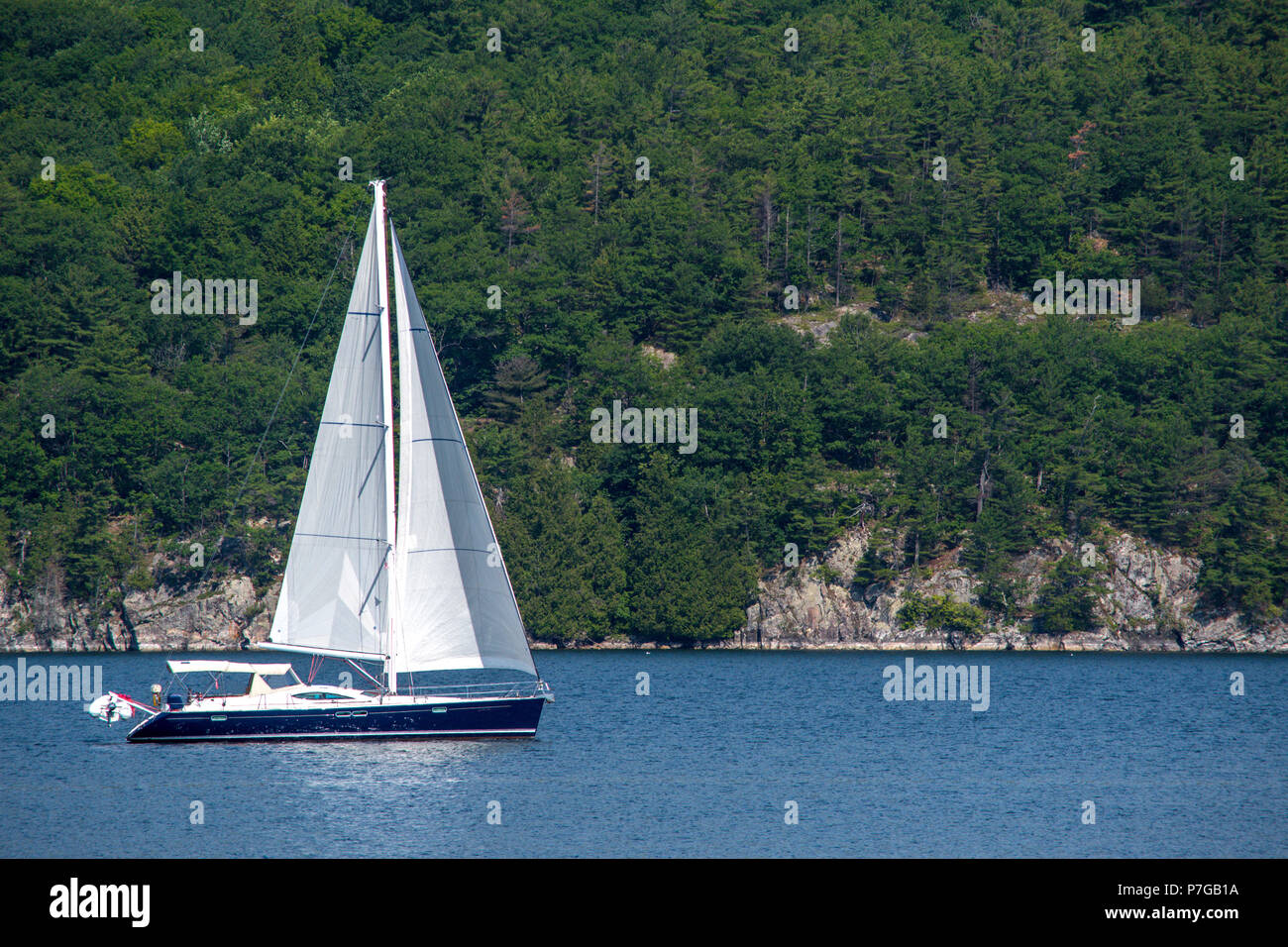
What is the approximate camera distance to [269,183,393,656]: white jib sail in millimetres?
45156

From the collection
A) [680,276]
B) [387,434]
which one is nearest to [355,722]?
[387,434]

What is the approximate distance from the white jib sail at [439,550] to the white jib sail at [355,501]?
0.60 metres

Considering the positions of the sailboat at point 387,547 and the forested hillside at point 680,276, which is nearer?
the sailboat at point 387,547

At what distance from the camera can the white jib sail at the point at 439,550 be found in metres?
45.2

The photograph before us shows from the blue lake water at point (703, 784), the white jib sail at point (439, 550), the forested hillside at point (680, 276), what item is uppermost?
the forested hillside at point (680, 276)

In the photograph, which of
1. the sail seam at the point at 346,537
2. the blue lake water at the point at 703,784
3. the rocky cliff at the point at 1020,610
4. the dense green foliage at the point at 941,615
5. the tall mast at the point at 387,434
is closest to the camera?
the blue lake water at the point at 703,784

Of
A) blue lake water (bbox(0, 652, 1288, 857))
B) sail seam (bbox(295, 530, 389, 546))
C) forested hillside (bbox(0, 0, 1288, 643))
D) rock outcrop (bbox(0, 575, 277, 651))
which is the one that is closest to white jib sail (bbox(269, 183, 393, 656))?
sail seam (bbox(295, 530, 389, 546))

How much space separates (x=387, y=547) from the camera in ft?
148

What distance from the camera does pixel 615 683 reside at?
230 feet

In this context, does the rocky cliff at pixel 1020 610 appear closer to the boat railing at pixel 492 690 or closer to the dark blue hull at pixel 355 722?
the boat railing at pixel 492 690

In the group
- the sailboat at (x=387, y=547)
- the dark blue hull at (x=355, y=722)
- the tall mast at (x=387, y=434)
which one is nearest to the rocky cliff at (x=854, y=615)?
the dark blue hull at (x=355, y=722)

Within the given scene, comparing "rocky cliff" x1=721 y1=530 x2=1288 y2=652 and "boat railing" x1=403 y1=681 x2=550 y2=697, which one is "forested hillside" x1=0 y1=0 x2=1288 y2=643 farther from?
"boat railing" x1=403 y1=681 x2=550 y2=697

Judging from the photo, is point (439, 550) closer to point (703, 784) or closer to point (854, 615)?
point (703, 784)

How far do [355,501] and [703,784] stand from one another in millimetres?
12813
